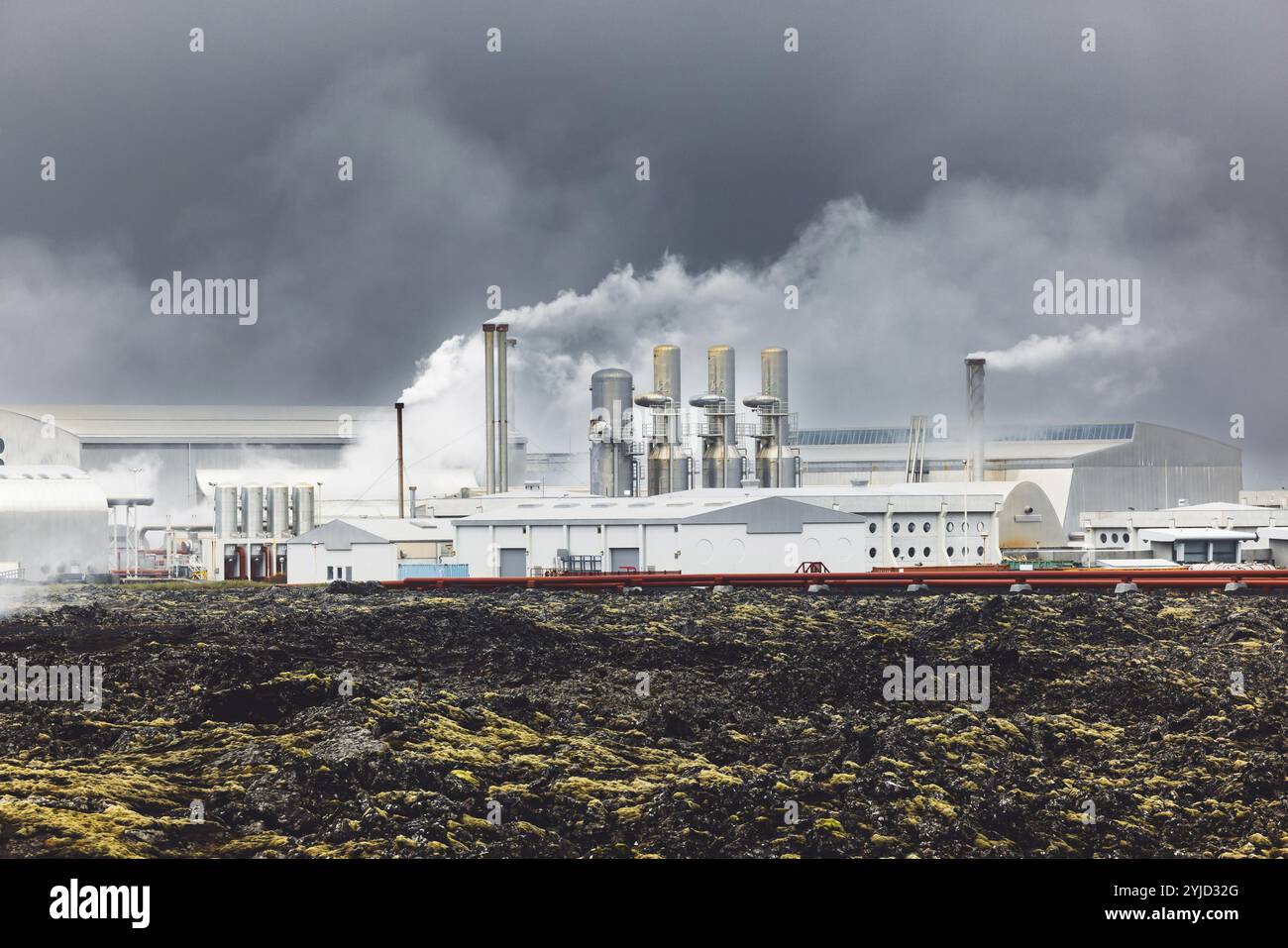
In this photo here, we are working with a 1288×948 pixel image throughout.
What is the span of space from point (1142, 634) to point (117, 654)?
986 inches

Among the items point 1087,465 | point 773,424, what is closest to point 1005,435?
point 1087,465

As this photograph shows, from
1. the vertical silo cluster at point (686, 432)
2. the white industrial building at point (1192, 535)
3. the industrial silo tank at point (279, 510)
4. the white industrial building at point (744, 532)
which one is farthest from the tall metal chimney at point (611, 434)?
the white industrial building at point (1192, 535)

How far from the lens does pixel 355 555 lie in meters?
56.8

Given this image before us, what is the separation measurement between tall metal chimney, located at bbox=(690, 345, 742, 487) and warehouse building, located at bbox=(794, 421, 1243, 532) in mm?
7267

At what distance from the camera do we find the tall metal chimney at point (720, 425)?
70.6 m

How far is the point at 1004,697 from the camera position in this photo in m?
35.0

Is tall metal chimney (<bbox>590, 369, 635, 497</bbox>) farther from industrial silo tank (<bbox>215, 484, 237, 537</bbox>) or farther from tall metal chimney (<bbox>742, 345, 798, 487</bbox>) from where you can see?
industrial silo tank (<bbox>215, 484, 237, 537</bbox>)

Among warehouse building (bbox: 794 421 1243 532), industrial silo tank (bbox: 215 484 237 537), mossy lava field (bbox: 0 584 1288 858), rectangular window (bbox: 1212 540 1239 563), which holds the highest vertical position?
warehouse building (bbox: 794 421 1243 532)

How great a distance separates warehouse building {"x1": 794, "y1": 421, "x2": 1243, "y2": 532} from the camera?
240 feet

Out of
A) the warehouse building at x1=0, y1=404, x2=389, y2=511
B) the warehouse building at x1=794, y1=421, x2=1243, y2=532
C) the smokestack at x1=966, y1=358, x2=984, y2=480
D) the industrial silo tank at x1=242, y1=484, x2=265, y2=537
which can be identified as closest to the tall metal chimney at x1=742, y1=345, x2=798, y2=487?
the warehouse building at x1=794, y1=421, x2=1243, y2=532

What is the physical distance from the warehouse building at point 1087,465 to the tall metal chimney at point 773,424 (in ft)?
17.5

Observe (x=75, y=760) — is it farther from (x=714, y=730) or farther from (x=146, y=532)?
(x=146, y=532)

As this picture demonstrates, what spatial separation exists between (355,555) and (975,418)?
30.2m
